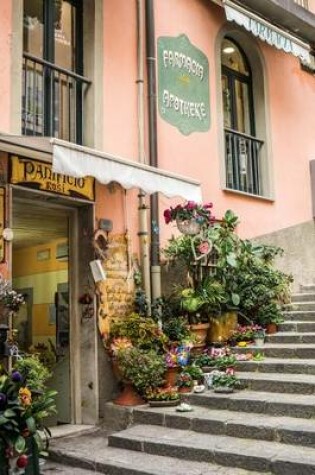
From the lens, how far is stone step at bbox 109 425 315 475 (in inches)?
194

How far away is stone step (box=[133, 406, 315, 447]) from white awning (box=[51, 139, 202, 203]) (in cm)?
268

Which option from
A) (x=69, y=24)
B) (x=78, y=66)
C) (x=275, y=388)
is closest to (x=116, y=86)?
(x=78, y=66)

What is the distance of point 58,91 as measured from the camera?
7879mm

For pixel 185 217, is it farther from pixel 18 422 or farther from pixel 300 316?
pixel 18 422

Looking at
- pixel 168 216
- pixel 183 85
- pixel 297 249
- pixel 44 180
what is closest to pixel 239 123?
pixel 183 85

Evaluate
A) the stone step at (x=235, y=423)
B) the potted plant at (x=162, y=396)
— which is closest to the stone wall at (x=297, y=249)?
the potted plant at (x=162, y=396)

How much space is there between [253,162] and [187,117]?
2.26m

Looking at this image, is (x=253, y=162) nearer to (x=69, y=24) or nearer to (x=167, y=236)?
(x=167, y=236)

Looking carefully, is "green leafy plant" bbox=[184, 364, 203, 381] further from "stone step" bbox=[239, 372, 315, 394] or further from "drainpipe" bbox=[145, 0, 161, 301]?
"drainpipe" bbox=[145, 0, 161, 301]

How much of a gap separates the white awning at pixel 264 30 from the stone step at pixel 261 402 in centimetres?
629

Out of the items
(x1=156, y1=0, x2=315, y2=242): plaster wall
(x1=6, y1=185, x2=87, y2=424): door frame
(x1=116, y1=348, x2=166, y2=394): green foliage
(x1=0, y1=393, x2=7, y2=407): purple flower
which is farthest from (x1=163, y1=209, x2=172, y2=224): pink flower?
(x1=0, y1=393, x2=7, y2=407): purple flower

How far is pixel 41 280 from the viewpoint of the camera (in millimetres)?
8641

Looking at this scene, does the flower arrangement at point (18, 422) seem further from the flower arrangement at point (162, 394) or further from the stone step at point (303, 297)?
the stone step at point (303, 297)

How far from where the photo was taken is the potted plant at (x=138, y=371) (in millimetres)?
6871
